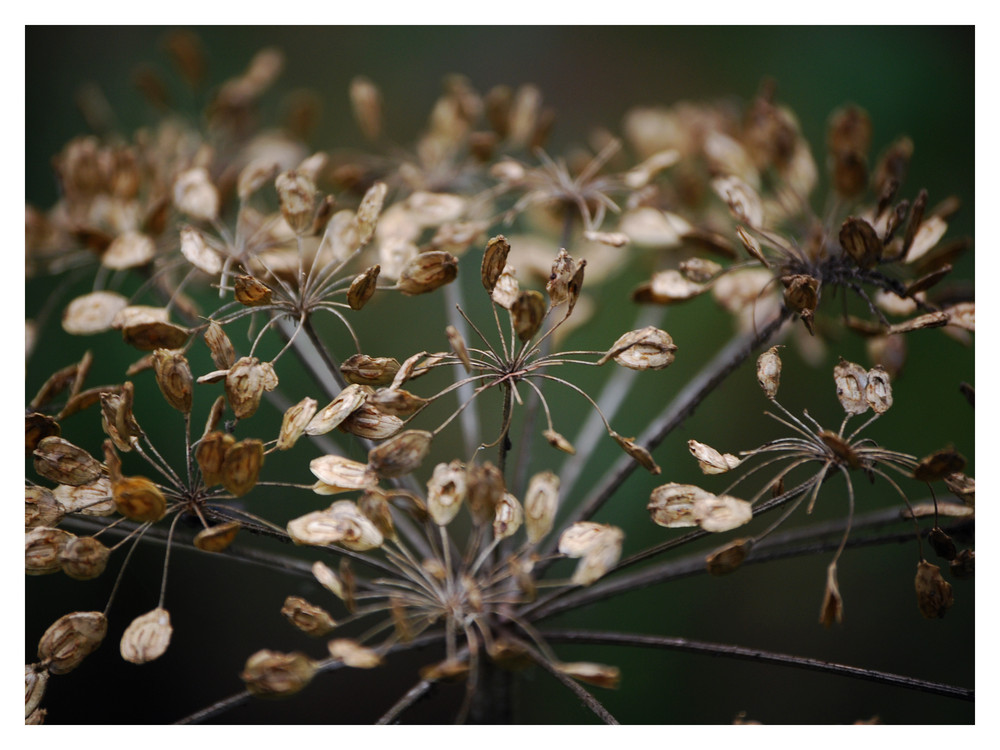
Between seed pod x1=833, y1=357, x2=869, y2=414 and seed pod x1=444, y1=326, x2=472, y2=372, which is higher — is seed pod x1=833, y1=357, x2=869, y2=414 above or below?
below

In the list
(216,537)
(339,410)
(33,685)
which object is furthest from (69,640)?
(339,410)

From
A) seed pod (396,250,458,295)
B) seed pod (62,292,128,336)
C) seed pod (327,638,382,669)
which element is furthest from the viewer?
seed pod (62,292,128,336)

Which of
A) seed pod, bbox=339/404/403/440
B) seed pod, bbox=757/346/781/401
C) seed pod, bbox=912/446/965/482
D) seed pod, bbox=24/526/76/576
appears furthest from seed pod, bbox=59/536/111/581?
seed pod, bbox=912/446/965/482

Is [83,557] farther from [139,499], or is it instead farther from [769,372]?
[769,372]

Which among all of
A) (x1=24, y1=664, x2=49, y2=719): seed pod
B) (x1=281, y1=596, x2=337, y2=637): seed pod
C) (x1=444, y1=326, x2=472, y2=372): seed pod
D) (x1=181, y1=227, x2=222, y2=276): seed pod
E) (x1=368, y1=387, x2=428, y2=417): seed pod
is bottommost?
(x1=24, y1=664, x2=49, y2=719): seed pod

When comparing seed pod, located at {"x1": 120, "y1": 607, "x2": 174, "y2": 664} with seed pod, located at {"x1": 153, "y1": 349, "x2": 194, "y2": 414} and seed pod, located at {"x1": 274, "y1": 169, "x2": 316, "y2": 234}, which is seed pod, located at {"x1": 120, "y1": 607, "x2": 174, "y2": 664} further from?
seed pod, located at {"x1": 274, "y1": 169, "x2": 316, "y2": 234}

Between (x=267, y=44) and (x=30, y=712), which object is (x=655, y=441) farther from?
(x=267, y=44)

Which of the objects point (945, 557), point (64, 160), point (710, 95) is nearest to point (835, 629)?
point (945, 557)
